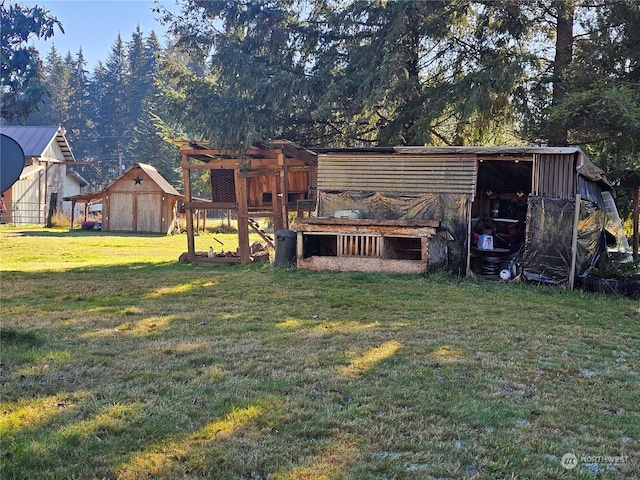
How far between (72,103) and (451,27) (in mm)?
53833

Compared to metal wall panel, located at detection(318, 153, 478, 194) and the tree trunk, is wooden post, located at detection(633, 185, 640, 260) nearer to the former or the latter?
the tree trunk

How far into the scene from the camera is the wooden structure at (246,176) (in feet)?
44.4

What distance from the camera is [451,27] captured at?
13.8 m

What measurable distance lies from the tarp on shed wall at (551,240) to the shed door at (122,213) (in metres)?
23.7

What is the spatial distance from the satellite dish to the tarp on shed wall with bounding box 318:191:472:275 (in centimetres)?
925

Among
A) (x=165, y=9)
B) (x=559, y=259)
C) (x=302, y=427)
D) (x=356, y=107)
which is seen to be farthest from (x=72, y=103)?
(x=302, y=427)

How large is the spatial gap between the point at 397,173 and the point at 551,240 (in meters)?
3.36

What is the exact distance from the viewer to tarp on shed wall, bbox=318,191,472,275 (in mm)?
10997

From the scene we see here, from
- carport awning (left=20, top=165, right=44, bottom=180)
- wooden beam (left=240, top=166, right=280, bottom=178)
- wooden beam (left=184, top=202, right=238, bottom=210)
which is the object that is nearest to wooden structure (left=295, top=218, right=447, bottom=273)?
wooden beam (left=240, top=166, right=280, bottom=178)

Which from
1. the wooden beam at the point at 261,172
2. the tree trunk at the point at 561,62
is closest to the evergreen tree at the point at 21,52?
the wooden beam at the point at 261,172

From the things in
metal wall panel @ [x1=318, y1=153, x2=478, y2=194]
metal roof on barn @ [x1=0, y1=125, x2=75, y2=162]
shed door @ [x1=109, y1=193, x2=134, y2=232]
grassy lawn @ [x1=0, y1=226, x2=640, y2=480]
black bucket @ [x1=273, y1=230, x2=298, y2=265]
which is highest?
metal roof on barn @ [x1=0, y1=125, x2=75, y2=162]

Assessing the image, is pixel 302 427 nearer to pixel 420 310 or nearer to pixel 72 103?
pixel 420 310

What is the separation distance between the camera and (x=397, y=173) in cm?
1167

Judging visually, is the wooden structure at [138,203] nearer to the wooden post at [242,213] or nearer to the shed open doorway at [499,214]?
the wooden post at [242,213]
